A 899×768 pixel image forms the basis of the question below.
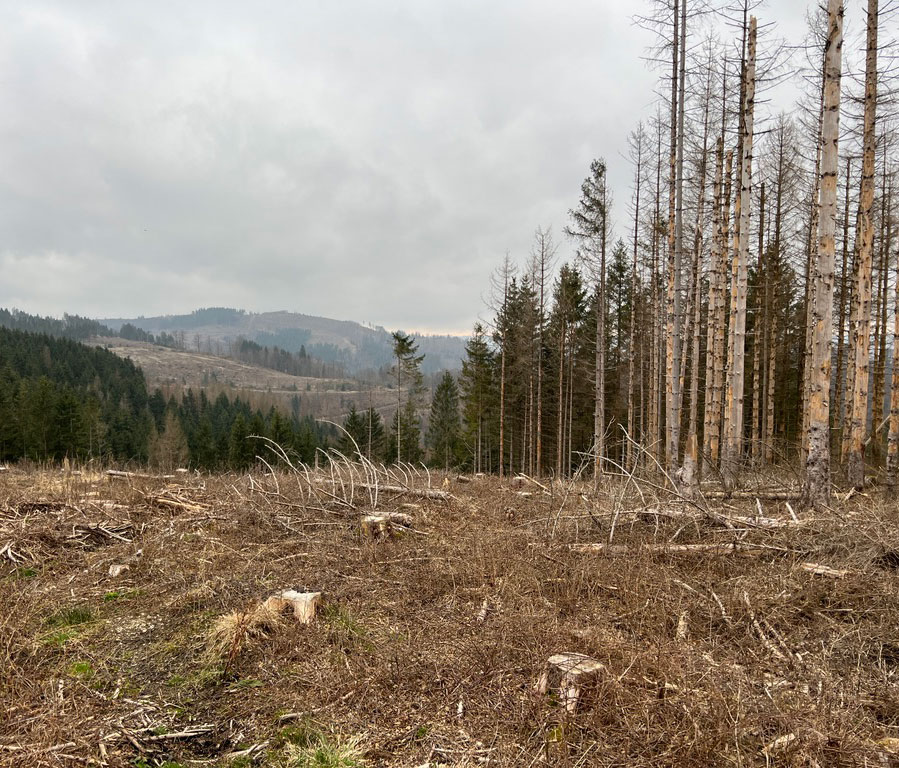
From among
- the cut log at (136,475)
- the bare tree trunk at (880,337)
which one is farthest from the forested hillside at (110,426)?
the bare tree trunk at (880,337)

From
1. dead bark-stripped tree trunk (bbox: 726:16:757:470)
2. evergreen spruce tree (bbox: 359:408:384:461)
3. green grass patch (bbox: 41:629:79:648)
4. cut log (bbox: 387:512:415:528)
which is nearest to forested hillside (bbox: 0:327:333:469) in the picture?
evergreen spruce tree (bbox: 359:408:384:461)

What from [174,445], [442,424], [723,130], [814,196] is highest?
[723,130]

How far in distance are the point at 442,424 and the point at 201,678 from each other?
39662 mm

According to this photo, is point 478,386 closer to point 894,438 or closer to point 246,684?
point 894,438

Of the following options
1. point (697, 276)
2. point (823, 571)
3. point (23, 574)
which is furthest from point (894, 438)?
point (23, 574)

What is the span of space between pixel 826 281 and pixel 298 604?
8311mm

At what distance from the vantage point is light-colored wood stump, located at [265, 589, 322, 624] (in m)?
4.39

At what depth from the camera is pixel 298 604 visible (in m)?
4.46

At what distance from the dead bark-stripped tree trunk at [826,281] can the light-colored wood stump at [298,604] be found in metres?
6.99

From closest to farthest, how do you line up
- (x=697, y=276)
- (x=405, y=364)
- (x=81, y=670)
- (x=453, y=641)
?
1. (x=81, y=670)
2. (x=453, y=641)
3. (x=697, y=276)
4. (x=405, y=364)

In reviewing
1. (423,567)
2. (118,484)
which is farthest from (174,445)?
(423,567)

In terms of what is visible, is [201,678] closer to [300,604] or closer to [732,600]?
[300,604]

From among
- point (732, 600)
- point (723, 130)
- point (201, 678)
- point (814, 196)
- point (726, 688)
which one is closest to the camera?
point (726, 688)

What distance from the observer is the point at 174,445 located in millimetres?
43844
